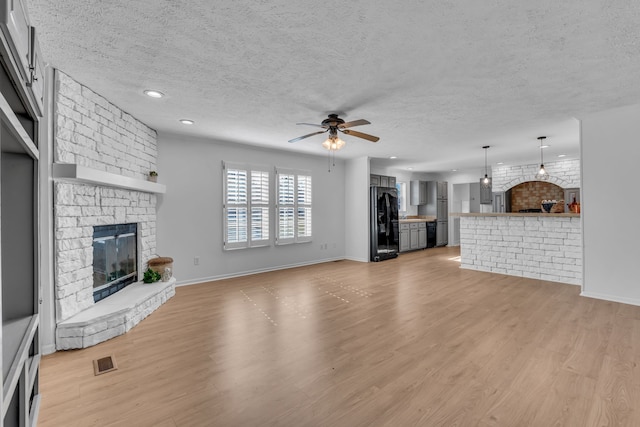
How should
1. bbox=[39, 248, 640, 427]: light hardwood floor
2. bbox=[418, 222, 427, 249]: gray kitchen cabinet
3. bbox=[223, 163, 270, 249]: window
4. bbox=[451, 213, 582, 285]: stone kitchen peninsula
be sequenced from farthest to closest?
bbox=[418, 222, 427, 249]: gray kitchen cabinet < bbox=[223, 163, 270, 249]: window < bbox=[451, 213, 582, 285]: stone kitchen peninsula < bbox=[39, 248, 640, 427]: light hardwood floor

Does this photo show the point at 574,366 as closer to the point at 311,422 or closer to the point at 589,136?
the point at 311,422

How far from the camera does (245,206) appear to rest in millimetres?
5406

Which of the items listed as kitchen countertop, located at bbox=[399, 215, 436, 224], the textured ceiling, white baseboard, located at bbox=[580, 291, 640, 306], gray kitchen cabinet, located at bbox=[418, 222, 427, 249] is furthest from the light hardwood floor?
gray kitchen cabinet, located at bbox=[418, 222, 427, 249]

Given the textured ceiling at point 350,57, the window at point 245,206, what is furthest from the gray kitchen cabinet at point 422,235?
the window at point 245,206

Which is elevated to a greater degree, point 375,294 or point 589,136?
point 589,136

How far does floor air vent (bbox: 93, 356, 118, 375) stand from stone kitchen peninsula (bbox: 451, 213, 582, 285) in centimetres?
603

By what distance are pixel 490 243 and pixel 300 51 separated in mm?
5311

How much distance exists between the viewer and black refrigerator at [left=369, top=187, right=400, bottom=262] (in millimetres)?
6906

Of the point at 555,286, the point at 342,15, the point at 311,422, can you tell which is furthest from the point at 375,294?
the point at 342,15

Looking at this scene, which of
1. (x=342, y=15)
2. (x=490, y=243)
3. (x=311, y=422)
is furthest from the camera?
(x=490, y=243)

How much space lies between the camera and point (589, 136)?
152 inches

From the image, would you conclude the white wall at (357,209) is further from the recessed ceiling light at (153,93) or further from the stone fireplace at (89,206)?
the recessed ceiling light at (153,93)

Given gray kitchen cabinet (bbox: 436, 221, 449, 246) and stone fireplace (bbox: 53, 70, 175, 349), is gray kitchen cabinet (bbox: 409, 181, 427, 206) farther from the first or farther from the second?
stone fireplace (bbox: 53, 70, 175, 349)

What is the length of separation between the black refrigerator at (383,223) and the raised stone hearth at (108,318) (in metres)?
4.70
